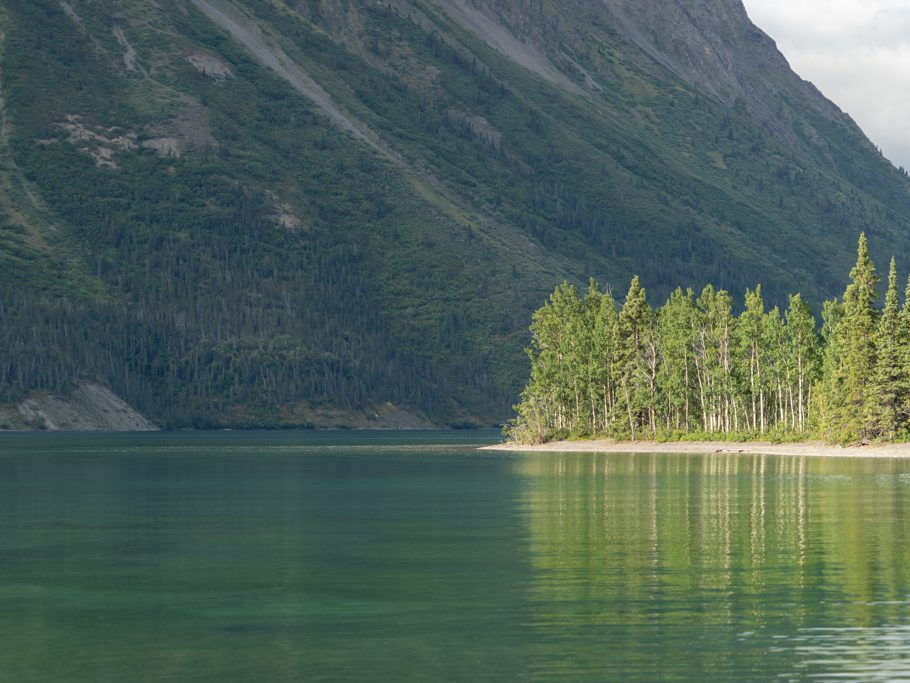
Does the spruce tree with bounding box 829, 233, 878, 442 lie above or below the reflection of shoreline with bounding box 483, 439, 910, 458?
above

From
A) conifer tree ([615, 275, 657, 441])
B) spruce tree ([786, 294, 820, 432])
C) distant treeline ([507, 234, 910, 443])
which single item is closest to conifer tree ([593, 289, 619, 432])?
distant treeline ([507, 234, 910, 443])

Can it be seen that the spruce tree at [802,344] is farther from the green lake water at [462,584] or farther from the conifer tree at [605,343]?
the green lake water at [462,584]

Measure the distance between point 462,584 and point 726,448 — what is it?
124 meters

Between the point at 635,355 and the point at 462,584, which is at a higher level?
the point at 635,355

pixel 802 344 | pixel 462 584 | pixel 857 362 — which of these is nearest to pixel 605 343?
pixel 802 344

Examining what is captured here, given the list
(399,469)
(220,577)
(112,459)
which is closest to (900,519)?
(220,577)

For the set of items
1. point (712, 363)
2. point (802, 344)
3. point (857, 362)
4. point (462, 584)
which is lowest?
point (462, 584)

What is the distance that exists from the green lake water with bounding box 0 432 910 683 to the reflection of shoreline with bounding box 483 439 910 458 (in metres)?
51.0

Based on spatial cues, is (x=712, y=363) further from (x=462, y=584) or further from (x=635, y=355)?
(x=462, y=584)

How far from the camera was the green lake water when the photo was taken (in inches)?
1433

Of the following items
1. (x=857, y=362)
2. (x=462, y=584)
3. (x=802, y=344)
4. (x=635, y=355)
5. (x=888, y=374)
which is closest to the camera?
(x=462, y=584)

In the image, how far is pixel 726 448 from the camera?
559ft

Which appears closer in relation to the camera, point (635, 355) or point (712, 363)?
point (712, 363)

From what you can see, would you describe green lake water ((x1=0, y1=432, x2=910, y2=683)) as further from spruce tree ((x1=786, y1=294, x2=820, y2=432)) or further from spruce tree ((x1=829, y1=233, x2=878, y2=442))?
spruce tree ((x1=786, y1=294, x2=820, y2=432))
